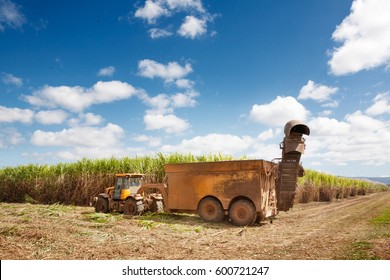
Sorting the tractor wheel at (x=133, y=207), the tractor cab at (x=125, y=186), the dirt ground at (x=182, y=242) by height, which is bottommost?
the dirt ground at (x=182, y=242)

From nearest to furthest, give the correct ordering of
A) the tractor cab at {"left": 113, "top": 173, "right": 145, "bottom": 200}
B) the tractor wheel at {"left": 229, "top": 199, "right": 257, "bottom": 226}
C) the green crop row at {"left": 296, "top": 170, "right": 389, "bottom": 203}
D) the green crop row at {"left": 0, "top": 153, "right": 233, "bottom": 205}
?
1. the tractor wheel at {"left": 229, "top": 199, "right": 257, "bottom": 226}
2. the tractor cab at {"left": 113, "top": 173, "right": 145, "bottom": 200}
3. the green crop row at {"left": 0, "top": 153, "right": 233, "bottom": 205}
4. the green crop row at {"left": 296, "top": 170, "right": 389, "bottom": 203}

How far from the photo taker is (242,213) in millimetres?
11859

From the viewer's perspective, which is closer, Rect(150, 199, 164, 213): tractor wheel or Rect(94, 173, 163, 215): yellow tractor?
Rect(94, 173, 163, 215): yellow tractor

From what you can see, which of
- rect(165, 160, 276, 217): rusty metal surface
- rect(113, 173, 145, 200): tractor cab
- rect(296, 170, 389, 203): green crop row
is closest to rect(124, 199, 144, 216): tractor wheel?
rect(113, 173, 145, 200): tractor cab

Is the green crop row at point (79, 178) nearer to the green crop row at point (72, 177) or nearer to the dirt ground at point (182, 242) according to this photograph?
the green crop row at point (72, 177)

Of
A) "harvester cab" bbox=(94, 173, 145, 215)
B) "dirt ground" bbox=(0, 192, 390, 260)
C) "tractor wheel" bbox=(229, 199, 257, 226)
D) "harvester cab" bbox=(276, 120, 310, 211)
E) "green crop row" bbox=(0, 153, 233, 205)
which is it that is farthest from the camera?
"green crop row" bbox=(0, 153, 233, 205)

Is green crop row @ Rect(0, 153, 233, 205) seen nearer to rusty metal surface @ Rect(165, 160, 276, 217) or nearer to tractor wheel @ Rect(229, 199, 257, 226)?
rusty metal surface @ Rect(165, 160, 276, 217)

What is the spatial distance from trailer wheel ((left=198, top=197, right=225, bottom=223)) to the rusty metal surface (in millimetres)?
188

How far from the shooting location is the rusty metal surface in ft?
38.3

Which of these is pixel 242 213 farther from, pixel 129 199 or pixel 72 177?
pixel 72 177

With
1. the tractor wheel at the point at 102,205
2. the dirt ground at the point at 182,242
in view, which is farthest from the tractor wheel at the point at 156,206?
the dirt ground at the point at 182,242

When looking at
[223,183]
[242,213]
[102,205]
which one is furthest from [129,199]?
[242,213]

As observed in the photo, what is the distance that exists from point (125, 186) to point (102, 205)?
181 cm

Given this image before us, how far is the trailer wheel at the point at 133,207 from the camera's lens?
14.0 metres
